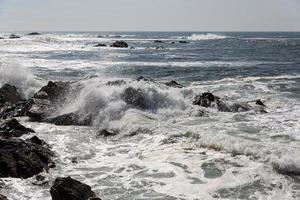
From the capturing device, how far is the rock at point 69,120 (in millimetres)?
16344

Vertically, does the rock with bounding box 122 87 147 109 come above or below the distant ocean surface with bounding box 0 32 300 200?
above

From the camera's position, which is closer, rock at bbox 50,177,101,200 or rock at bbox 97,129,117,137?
rock at bbox 50,177,101,200

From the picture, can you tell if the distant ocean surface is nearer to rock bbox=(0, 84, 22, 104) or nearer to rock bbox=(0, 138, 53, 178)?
rock bbox=(0, 138, 53, 178)

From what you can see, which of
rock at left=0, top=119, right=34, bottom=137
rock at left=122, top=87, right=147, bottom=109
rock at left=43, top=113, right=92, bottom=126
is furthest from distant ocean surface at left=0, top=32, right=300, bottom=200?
rock at left=0, top=119, right=34, bottom=137

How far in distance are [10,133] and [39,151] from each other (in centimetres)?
244

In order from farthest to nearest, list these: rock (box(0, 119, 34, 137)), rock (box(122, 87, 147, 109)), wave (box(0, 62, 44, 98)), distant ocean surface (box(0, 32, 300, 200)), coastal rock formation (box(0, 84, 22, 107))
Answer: wave (box(0, 62, 44, 98))
coastal rock formation (box(0, 84, 22, 107))
rock (box(122, 87, 147, 109))
rock (box(0, 119, 34, 137))
distant ocean surface (box(0, 32, 300, 200))

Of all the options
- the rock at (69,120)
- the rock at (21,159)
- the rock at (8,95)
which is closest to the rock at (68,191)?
the rock at (21,159)

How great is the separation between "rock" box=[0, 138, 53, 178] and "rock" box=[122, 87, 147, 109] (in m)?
7.18

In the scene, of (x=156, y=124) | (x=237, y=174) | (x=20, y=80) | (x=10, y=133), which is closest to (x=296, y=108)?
(x=156, y=124)

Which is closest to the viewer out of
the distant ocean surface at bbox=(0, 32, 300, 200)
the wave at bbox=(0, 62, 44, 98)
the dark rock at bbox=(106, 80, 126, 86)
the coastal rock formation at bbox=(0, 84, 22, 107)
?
the distant ocean surface at bbox=(0, 32, 300, 200)

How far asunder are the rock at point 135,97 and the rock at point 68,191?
9.75m

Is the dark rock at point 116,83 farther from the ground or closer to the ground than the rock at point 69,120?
farther from the ground

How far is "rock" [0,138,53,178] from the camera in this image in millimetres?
10289

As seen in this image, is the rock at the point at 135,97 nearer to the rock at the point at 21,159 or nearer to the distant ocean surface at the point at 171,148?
the distant ocean surface at the point at 171,148
